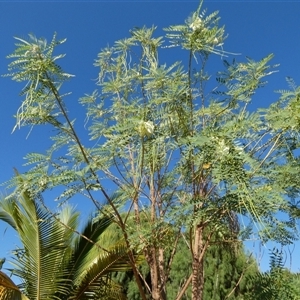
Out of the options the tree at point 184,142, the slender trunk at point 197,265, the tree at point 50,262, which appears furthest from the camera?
the tree at point 50,262

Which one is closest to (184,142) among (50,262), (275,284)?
(275,284)

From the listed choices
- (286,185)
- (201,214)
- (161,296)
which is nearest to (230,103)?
(286,185)

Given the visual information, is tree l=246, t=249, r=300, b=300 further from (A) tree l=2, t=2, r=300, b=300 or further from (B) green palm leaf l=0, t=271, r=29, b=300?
(B) green palm leaf l=0, t=271, r=29, b=300

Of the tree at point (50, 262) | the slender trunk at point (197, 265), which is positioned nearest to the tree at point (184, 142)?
the slender trunk at point (197, 265)

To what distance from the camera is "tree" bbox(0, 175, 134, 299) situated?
523 centimetres

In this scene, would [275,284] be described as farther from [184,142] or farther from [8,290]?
[8,290]

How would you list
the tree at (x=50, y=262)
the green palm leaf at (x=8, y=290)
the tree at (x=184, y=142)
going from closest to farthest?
the tree at (x=184, y=142) → the green palm leaf at (x=8, y=290) → the tree at (x=50, y=262)

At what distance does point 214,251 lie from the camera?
291 inches

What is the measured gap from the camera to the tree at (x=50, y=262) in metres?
5.23

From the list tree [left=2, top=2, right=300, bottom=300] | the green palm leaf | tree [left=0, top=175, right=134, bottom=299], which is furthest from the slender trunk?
the green palm leaf

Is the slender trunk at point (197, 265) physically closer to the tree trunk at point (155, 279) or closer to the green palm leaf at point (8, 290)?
the tree trunk at point (155, 279)

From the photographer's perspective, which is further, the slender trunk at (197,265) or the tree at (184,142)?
the slender trunk at (197,265)

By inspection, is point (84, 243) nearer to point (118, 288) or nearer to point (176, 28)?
point (118, 288)

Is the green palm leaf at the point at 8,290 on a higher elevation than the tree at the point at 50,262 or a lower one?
lower
